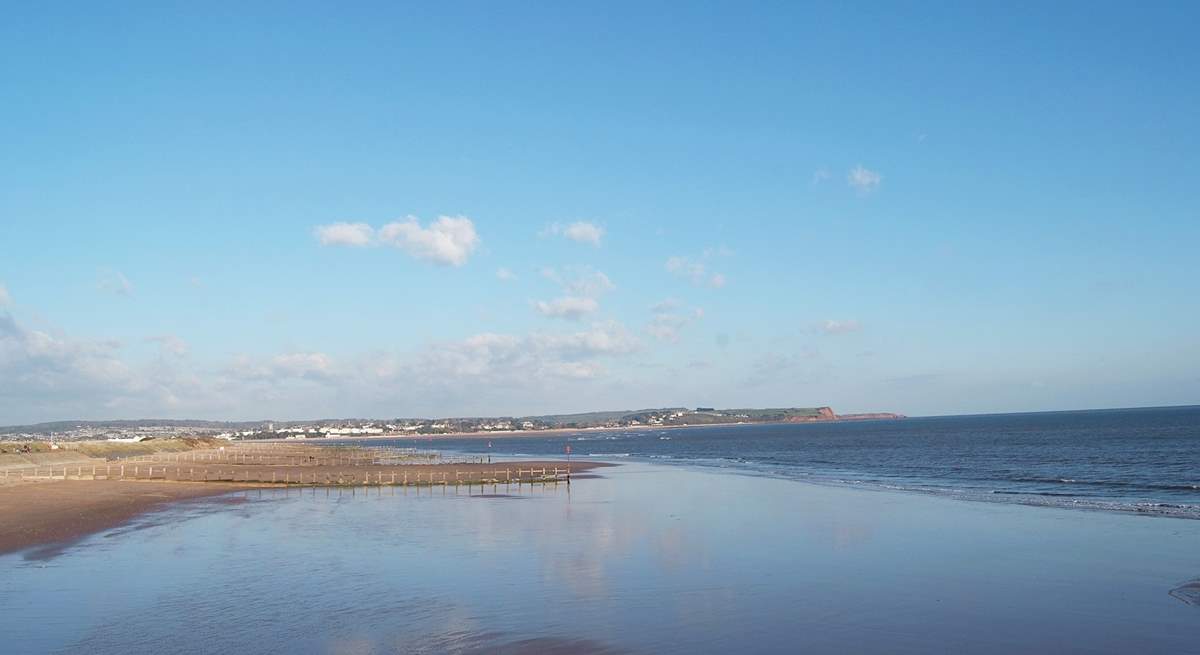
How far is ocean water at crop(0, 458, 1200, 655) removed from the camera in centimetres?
1622

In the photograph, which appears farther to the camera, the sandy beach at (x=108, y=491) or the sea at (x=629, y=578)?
the sandy beach at (x=108, y=491)

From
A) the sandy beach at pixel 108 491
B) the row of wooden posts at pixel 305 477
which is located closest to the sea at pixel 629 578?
the sandy beach at pixel 108 491

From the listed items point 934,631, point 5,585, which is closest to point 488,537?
point 5,585

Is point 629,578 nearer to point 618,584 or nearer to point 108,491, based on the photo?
point 618,584

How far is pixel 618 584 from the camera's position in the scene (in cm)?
2139

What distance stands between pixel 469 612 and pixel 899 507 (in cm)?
2624

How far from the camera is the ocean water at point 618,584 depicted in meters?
16.2

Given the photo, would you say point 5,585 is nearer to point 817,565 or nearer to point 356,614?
point 356,614

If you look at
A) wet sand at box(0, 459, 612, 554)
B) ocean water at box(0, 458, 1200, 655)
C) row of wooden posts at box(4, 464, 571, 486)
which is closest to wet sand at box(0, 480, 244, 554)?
wet sand at box(0, 459, 612, 554)

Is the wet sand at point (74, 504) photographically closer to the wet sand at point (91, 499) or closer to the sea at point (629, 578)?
the wet sand at point (91, 499)

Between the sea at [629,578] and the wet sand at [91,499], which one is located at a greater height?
the wet sand at [91,499]

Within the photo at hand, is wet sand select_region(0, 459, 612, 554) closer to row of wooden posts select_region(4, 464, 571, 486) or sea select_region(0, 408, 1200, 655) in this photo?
row of wooden posts select_region(4, 464, 571, 486)

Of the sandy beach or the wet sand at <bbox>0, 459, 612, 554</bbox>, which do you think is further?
the sandy beach

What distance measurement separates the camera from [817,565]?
24172 mm
